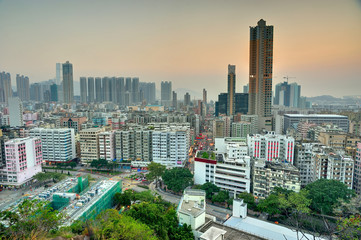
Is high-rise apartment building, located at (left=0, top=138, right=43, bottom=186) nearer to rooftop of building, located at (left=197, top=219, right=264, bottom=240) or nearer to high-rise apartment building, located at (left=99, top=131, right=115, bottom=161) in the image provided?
high-rise apartment building, located at (left=99, top=131, right=115, bottom=161)

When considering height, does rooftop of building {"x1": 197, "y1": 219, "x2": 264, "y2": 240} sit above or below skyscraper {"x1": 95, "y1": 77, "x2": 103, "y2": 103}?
below

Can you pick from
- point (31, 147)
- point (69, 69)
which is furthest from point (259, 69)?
Answer: point (69, 69)

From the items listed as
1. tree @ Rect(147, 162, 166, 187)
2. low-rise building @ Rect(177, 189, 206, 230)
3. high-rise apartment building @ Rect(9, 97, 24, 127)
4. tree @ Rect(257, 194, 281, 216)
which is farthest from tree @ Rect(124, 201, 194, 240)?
high-rise apartment building @ Rect(9, 97, 24, 127)

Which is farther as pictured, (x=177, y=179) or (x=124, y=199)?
(x=177, y=179)

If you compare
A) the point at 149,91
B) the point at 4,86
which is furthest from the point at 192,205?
the point at 149,91

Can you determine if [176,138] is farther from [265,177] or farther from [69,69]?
[69,69]

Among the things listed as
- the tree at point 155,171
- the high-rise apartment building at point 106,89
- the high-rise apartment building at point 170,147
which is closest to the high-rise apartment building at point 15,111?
the high-rise apartment building at point 170,147

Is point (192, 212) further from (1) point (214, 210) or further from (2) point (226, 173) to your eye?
(2) point (226, 173)
